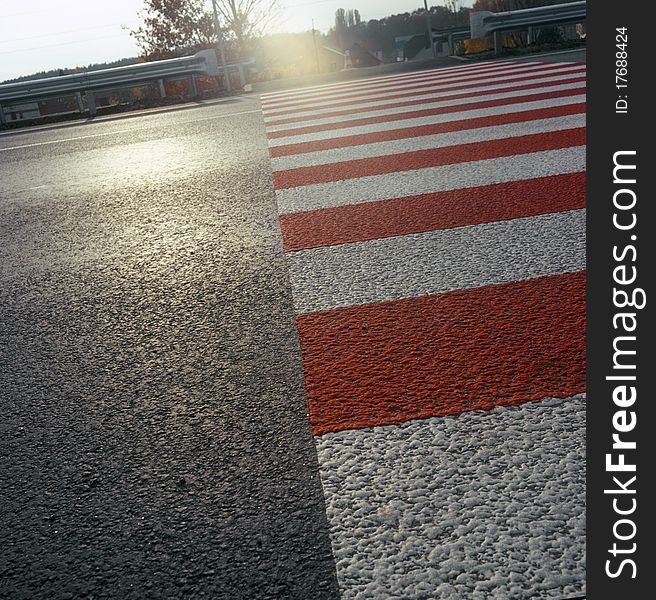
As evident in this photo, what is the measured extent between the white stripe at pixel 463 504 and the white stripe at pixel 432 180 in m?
2.40

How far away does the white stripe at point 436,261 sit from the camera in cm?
247

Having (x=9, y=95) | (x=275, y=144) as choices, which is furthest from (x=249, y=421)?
(x=9, y=95)

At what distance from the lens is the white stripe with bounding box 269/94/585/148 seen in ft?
20.9

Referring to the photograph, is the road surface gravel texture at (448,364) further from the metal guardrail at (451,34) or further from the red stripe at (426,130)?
the metal guardrail at (451,34)

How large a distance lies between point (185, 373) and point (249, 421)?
0.37 meters

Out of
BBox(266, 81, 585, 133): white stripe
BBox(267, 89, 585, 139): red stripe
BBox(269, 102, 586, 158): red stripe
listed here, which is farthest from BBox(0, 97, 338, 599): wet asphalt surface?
BBox(266, 81, 585, 133): white stripe

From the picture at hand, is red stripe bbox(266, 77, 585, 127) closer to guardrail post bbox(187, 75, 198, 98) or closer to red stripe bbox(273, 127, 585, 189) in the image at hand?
red stripe bbox(273, 127, 585, 189)

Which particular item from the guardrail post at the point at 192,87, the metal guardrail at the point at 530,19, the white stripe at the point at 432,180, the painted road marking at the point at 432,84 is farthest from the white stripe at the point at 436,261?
the metal guardrail at the point at 530,19

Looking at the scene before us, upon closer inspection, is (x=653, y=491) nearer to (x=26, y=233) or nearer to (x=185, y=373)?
(x=185, y=373)

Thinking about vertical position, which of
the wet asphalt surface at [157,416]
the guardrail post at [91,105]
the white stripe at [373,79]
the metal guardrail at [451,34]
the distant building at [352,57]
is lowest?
the distant building at [352,57]

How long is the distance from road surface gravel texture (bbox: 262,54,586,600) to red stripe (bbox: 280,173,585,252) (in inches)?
0.6

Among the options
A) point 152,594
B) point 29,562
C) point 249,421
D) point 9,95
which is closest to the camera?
point 152,594

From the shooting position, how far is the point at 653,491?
1012 millimetres

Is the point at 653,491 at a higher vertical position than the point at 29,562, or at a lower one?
higher
